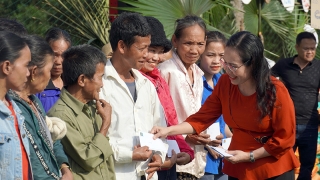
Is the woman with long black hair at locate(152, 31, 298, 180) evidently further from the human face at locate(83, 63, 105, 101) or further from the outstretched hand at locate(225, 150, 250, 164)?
the human face at locate(83, 63, 105, 101)

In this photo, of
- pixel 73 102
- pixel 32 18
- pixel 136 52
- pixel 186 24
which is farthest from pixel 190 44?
pixel 32 18

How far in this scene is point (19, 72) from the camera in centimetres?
320

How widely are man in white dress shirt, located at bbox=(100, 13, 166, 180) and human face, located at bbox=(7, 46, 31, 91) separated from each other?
1.02 meters

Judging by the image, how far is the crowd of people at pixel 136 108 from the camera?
340cm

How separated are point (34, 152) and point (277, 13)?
7.04m

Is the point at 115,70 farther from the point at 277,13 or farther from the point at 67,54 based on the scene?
the point at 277,13

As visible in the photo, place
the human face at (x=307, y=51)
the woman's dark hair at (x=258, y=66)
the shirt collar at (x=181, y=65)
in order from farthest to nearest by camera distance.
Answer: the human face at (x=307, y=51)
the shirt collar at (x=181, y=65)
the woman's dark hair at (x=258, y=66)

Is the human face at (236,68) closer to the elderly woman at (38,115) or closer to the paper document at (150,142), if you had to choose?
the paper document at (150,142)

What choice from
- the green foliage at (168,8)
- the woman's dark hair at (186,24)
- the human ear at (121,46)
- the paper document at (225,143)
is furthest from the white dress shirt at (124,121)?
the green foliage at (168,8)

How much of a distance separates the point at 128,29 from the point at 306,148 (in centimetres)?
440

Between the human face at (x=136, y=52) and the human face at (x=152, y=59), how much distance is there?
1.25 feet

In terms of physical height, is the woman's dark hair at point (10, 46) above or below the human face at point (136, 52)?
above

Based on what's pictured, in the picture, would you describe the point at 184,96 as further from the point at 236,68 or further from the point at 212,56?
the point at 236,68

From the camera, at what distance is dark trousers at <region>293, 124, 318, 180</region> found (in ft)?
26.4
